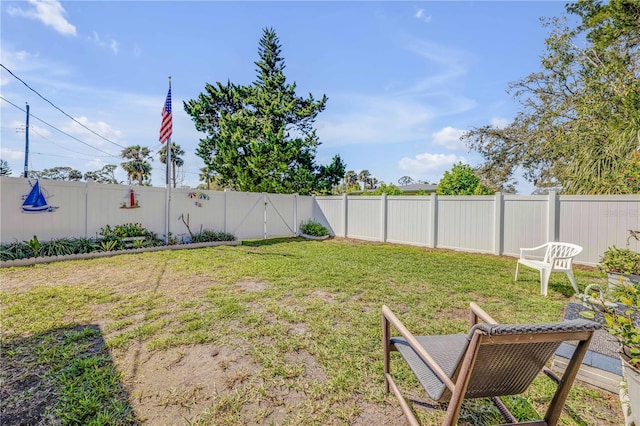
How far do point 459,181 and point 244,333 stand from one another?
570 inches

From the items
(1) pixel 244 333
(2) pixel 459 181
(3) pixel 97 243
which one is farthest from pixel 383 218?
(3) pixel 97 243

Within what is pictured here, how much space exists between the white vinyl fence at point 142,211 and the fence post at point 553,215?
7.97 meters

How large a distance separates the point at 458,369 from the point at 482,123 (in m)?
12.9

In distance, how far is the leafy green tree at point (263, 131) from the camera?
1352cm

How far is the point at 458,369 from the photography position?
1.30 metres

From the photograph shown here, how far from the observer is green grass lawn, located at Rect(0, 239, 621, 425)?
1.88m

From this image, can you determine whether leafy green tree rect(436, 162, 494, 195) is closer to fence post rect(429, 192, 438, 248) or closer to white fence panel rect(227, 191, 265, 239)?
fence post rect(429, 192, 438, 248)

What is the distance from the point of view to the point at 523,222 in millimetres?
7137

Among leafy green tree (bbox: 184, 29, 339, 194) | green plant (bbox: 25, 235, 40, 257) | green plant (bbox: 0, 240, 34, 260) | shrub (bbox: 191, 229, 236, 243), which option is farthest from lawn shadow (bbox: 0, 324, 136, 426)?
leafy green tree (bbox: 184, 29, 339, 194)

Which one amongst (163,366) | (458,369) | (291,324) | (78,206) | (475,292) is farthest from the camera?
(78,206)

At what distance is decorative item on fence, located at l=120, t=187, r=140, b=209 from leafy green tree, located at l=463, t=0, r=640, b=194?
11.5 meters

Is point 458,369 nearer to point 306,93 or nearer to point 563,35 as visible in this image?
point 563,35

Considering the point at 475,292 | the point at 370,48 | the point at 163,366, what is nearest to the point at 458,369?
the point at 163,366

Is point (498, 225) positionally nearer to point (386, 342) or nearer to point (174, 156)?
point (386, 342)
